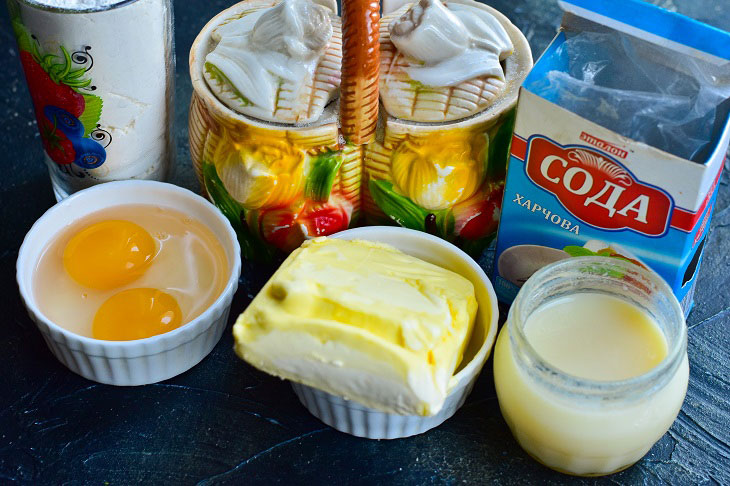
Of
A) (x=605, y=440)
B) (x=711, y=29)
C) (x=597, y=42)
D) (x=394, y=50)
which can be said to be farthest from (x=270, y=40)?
(x=605, y=440)

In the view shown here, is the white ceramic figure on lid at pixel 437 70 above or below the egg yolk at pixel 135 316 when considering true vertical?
above

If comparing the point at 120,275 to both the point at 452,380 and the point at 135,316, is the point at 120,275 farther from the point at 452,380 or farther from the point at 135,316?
the point at 452,380

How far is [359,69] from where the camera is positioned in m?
1.27

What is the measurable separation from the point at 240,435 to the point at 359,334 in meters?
0.27

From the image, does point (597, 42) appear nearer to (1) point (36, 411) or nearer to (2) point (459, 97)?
(2) point (459, 97)

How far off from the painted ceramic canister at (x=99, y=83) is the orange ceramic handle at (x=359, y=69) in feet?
1.01

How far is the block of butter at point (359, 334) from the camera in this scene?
3.78 feet

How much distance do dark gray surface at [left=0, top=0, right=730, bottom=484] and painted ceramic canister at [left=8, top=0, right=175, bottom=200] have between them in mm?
242

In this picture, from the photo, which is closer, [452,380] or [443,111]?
[452,380]

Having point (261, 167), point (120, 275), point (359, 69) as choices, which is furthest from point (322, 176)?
point (120, 275)

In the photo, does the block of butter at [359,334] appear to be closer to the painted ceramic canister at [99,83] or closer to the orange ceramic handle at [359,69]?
the orange ceramic handle at [359,69]

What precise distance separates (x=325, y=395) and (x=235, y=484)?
0.55ft

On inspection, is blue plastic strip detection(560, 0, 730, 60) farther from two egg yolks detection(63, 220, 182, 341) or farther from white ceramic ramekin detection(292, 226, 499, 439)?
two egg yolks detection(63, 220, 182, 341)

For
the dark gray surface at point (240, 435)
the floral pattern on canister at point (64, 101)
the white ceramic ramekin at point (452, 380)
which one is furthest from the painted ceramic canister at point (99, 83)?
the white ceramic ramekin at point (452, 380)
